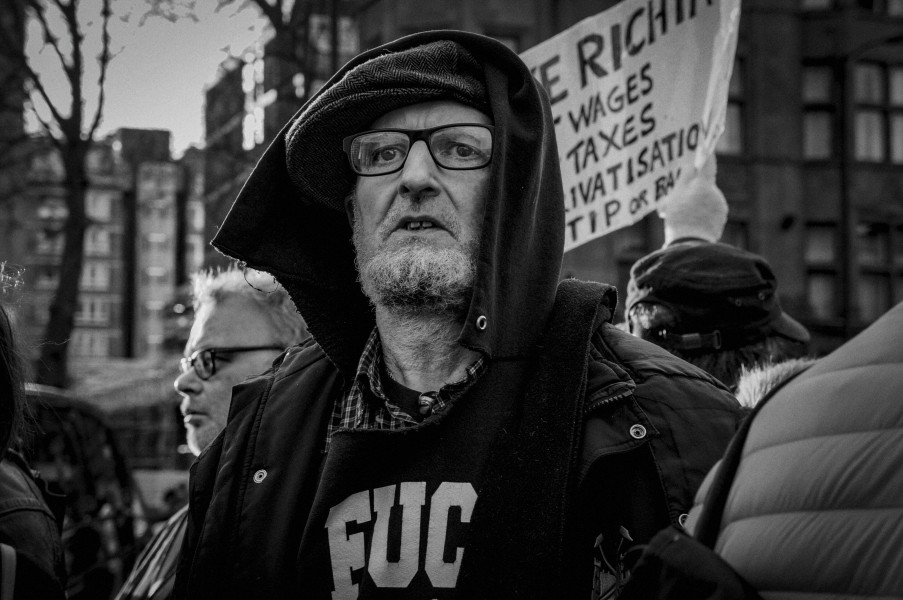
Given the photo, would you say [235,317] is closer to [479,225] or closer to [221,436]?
[221,436]

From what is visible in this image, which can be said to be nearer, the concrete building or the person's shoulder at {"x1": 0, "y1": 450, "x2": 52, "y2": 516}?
the person's shoulder at {"x1": 0, "y1": 450, "x2": 52, "y2": 516}

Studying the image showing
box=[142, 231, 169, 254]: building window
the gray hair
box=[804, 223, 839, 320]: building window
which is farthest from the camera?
box=[142, 231, 169, 254]: building window

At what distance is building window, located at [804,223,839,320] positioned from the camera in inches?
834

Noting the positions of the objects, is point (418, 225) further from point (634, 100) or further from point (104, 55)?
point (104, 55)

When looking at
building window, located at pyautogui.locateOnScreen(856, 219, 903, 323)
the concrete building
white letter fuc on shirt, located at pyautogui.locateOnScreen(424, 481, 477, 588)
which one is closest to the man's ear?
white letter fuc on shirt, located at pyautogui.locateOnScreen(424, 481, 477, 588)

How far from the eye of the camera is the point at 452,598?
7.14ft

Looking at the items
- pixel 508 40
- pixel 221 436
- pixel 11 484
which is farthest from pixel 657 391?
pixel 508 40

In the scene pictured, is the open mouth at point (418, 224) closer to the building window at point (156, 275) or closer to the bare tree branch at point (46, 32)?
the bare tree branch at point (46, 32)

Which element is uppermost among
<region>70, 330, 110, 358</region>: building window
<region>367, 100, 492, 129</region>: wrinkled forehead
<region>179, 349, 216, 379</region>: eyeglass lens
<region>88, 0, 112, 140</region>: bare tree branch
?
<region>88, 0, 112, 140</region>: bare tree branch

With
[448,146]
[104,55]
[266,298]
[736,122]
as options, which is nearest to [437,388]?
[448,146]

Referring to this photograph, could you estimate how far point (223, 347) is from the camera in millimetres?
3848

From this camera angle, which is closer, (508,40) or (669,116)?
(669,116)

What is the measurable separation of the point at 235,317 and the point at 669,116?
2019 millimetres

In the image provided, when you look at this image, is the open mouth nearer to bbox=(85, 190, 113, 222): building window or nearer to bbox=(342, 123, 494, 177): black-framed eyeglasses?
bbox=(342, 123, 494, 177): black-framed eyeglasses
